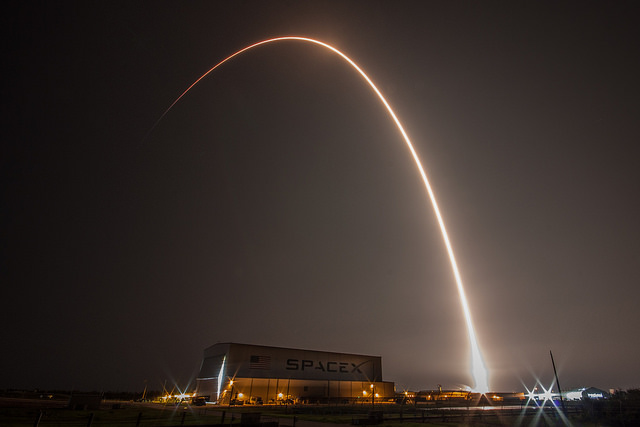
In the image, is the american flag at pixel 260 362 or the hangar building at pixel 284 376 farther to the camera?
the american flag at pixel 260 362

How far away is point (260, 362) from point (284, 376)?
4882mm

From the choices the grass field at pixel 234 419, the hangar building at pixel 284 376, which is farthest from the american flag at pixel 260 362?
the grass field at pixel 234 419

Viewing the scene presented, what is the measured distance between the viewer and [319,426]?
20.5 metres

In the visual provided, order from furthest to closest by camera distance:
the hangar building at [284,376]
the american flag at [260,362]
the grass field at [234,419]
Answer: the american flag at [260,362] → the hangar building at [284,376] → the grass field at [234,419]

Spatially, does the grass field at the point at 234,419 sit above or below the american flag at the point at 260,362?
below

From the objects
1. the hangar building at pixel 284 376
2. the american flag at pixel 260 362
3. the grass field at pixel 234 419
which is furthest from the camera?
the american flag at pixel 260 362

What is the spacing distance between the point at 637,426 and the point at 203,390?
5251 cm

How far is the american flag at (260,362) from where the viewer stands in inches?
2063

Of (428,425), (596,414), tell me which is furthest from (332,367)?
(428,425)

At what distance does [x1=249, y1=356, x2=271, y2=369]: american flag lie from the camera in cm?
5241

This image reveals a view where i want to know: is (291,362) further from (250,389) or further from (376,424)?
(376,424)

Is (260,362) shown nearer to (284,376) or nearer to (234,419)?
(284,376)

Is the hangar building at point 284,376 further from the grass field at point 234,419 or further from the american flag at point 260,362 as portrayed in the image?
the grass field at point 234,419

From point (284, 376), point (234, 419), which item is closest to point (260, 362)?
point (284, 376)
